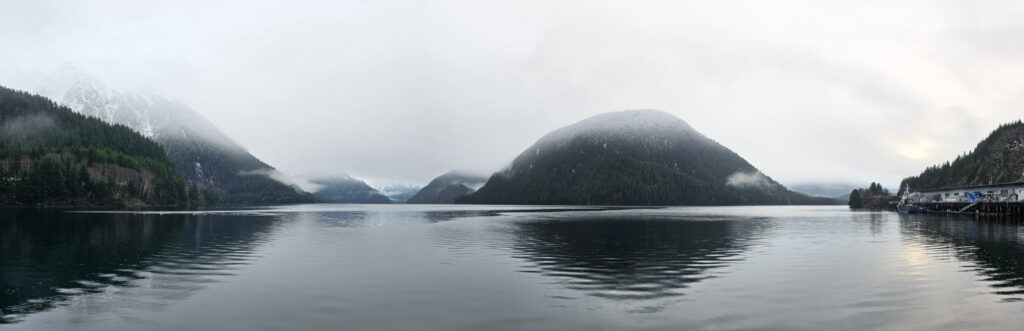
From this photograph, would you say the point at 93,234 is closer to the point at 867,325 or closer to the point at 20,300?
the point at 20,300

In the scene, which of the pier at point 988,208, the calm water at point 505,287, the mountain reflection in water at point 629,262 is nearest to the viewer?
the calm water at point 505,287

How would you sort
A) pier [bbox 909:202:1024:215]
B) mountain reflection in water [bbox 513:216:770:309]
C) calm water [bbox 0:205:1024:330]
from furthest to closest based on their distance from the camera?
pier [bbox 909:202:1024:215], mountain reflection in water [bbox 513:216:770:309], calm water [bbox 0:205:1024:330]

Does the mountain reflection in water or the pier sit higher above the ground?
the pier

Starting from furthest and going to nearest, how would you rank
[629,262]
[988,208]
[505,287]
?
[988,208], [629,262], [505,287]

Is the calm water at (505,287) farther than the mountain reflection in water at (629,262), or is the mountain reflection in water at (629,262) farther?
the mountain reflection in water at (629,262)

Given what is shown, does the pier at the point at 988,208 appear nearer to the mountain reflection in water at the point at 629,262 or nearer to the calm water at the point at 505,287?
the calm water at the point at 505,287

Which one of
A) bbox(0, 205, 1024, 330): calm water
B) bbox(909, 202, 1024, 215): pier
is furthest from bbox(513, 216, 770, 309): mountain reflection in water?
bbox(909, 202, 1024, 215): pier

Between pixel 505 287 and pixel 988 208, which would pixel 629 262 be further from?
pixel 988 208

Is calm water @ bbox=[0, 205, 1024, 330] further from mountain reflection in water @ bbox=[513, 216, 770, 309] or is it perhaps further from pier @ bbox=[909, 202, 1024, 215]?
pier @ bbox=[909, 202, 1024, 215]

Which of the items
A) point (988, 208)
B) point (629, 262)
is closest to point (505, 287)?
point (629, 262)

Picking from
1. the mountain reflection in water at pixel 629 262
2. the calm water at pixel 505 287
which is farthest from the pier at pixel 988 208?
the mountain reflection in water at pixel 629 262

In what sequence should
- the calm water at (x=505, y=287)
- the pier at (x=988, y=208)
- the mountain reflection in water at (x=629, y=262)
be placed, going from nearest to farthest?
the calm water at (x=505, y=287) → the mountain reflection in water at (x=629, y=262) → the pier at (x=988, y=208)

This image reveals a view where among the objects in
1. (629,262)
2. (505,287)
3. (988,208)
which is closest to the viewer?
(505,287)

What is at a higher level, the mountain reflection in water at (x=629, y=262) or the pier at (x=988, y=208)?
the pier at (x=988, y=208)
